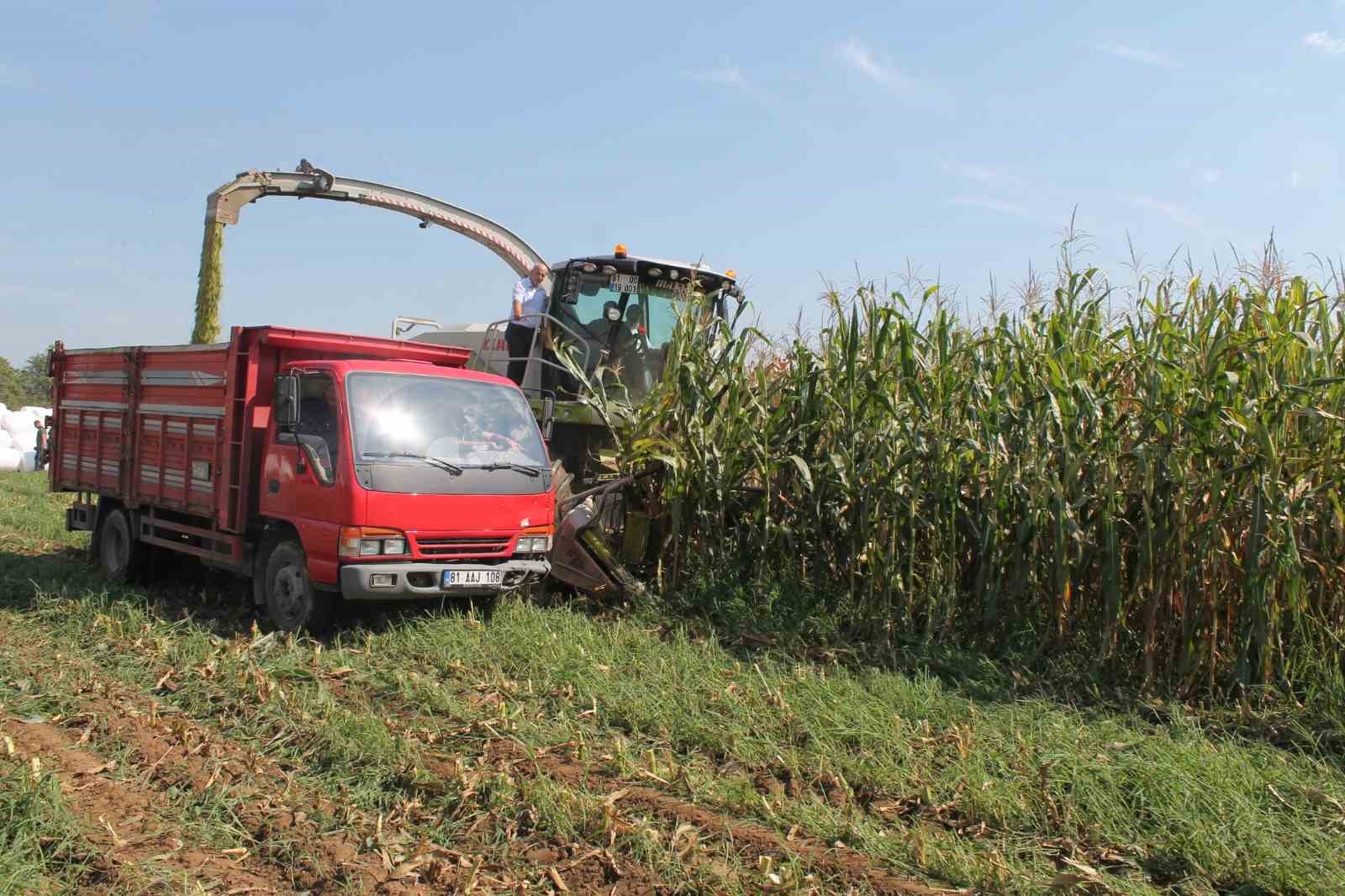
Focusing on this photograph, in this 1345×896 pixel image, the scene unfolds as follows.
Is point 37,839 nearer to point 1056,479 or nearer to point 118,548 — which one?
point 1056,479

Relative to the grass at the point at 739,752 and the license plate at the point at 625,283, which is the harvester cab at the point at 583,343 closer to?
the license plate at the point at 625,283

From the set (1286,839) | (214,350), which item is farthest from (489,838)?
(214,350)

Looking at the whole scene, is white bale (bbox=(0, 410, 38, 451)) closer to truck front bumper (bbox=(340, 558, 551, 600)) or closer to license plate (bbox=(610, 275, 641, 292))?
license plate (bbox=(610, 275, 641, 292))

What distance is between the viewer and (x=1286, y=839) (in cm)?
435

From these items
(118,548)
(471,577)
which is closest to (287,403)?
(471,577)

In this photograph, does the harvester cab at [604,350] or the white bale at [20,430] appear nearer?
the harvester cab at [604,350]

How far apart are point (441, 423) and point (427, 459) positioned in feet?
1.32

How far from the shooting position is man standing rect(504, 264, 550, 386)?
10.4 metres

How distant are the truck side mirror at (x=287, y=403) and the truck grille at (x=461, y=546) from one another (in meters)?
1.31

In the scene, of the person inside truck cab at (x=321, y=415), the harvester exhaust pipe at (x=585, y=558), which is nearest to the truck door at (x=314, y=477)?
the person inside truck cab at (x=321, y=415)

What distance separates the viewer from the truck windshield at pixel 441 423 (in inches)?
305

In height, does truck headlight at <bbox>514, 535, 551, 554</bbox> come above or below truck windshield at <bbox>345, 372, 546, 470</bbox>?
below

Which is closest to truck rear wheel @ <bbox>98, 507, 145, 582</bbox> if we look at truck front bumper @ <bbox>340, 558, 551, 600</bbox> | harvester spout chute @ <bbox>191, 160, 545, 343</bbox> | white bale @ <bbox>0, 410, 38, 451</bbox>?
harvester spout chute @ <bbox>191, 160, 545, 343</bbox>

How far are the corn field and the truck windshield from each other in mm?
1127
